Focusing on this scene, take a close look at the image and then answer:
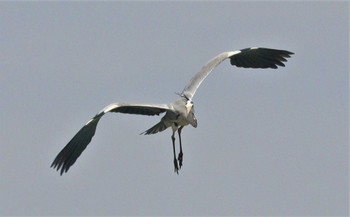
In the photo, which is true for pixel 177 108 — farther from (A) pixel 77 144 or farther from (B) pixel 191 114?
(A) pixel 77 144

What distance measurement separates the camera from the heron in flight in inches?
832

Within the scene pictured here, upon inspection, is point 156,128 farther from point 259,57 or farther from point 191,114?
point 259,57

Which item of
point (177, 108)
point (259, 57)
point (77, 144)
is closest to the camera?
point (77, 144)

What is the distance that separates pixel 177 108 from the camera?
22.9 metres

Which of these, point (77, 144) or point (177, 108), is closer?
point (77, 144)

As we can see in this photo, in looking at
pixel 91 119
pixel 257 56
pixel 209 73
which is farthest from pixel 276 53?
pixel 91 119

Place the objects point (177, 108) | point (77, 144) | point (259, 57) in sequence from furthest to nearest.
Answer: point (259, 57), point (177, 108), point (77, 144)

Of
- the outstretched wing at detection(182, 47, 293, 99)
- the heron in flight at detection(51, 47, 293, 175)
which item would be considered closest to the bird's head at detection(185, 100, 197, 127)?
the heron in flight at detection(51, 47, 293, 175)

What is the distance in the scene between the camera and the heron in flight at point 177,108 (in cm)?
2114

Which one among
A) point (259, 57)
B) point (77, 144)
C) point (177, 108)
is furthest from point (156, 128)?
point (259, 57)

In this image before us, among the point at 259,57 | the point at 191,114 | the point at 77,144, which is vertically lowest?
the point at 77,144

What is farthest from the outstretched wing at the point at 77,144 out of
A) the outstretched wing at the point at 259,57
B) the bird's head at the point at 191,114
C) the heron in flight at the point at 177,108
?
the outstretched wing at the point at 259,57

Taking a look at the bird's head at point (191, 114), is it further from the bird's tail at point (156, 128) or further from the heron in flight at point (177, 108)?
the bird's tail at point (156, 128)

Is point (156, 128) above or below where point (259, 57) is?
below
